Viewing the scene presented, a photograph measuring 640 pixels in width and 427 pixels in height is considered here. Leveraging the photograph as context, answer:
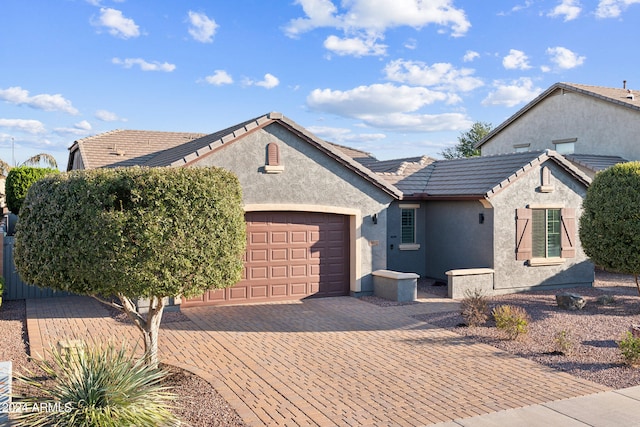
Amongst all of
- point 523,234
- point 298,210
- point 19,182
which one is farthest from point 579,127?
point 19,182

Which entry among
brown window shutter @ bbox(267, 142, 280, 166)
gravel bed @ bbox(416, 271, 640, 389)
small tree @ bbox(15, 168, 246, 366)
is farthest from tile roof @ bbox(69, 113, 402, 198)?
small tree @ bbox(15, 168, 246, 366)

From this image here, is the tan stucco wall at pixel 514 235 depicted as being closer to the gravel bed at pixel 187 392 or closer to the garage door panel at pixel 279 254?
the garage door panel at pixel 279 254

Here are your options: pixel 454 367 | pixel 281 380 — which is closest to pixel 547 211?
pixel 454 367

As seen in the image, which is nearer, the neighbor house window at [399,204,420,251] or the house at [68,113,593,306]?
the house at [68,113,593,306]

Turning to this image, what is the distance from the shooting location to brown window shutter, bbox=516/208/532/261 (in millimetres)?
16938

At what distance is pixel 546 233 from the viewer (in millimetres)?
17672

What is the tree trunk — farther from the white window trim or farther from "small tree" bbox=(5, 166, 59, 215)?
"small tree" bbox=(5, 166, 59, 215)

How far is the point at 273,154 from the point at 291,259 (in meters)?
2.98

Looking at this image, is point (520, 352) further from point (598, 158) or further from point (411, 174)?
point (598, 158)

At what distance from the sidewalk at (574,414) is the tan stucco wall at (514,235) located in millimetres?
9086

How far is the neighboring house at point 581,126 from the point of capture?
80.5 feet

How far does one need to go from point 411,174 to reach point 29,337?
1347 cm

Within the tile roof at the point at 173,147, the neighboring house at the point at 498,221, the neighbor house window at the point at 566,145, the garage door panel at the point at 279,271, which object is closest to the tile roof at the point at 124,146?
the tile roof at the point at 173,147

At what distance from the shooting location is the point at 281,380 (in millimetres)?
8570
